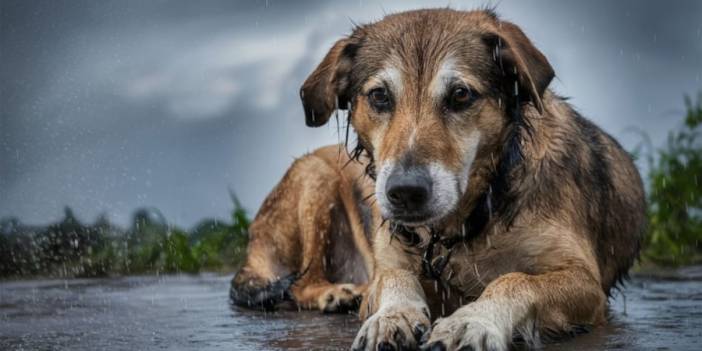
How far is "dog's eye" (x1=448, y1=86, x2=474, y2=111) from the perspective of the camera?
15.0 feet

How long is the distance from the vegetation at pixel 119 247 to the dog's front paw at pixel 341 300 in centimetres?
488

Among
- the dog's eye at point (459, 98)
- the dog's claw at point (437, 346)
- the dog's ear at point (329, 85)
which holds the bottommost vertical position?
the dog's claw at point (437, 346)

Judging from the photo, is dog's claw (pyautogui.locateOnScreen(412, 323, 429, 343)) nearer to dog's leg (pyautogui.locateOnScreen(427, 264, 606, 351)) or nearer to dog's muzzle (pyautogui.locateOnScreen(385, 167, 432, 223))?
dog's leg (pyautogui.locateOnScreen(427, 264, 606, 351))

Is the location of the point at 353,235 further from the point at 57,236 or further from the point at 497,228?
the point at 57,236

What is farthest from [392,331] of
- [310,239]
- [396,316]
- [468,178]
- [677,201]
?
[677,201]

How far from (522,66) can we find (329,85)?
1044 millimetres

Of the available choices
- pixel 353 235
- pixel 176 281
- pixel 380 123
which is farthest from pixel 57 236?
pixel 380 123

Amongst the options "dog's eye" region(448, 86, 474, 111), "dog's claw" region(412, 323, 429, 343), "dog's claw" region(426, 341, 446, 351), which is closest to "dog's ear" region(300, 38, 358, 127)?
"dog's eye" region(448, 86, 474, 111)

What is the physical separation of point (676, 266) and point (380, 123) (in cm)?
533

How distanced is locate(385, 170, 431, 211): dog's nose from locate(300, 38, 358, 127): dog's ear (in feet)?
3.67

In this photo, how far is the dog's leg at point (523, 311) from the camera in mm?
3816

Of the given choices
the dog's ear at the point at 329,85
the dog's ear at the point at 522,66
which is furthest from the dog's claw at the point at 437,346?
the dog's ear at the point at 329,85

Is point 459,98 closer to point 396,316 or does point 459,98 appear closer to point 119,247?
point 396,316

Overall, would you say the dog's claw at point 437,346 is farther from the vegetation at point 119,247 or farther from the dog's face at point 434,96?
the vegetation at point 119,247
